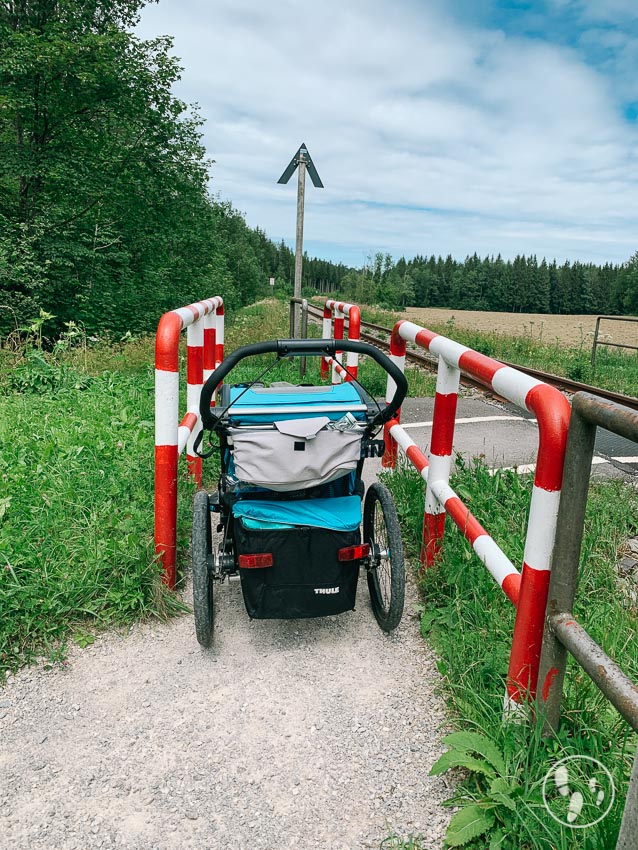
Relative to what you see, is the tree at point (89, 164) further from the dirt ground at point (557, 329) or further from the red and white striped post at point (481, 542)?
the red and white striped post at point (481, 542)

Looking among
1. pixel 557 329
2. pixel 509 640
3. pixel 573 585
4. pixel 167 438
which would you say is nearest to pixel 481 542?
pixel 509 640

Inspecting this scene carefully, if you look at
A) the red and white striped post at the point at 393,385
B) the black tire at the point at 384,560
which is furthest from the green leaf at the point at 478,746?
the red and white striped post at the point at 393,385

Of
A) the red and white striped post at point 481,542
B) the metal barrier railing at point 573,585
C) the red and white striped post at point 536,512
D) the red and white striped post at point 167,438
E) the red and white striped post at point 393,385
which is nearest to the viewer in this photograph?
the metal barrier railing at point 573,585

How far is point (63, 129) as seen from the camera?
1631cm

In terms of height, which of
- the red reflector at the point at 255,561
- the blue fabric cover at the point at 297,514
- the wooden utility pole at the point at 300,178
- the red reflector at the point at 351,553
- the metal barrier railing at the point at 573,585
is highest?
the wooden utility pole at the point at 300,178

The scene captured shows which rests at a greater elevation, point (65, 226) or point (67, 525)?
point (65, 226)

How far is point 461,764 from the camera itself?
1.79 meters

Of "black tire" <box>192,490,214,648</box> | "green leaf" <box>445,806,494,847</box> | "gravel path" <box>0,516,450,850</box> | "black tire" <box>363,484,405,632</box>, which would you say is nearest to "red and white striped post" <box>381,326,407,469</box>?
"black tire" <box>363,484,405,632</box>

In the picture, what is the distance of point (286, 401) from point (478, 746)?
1481 millimetres

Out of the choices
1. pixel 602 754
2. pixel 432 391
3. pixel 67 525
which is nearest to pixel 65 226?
pixel 432 391

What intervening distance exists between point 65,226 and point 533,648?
17320mm

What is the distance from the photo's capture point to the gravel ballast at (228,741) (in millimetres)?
1794

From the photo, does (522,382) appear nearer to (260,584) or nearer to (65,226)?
(260,584)

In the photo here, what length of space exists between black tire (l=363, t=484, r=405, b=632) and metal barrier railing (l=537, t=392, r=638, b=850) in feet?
2.83
